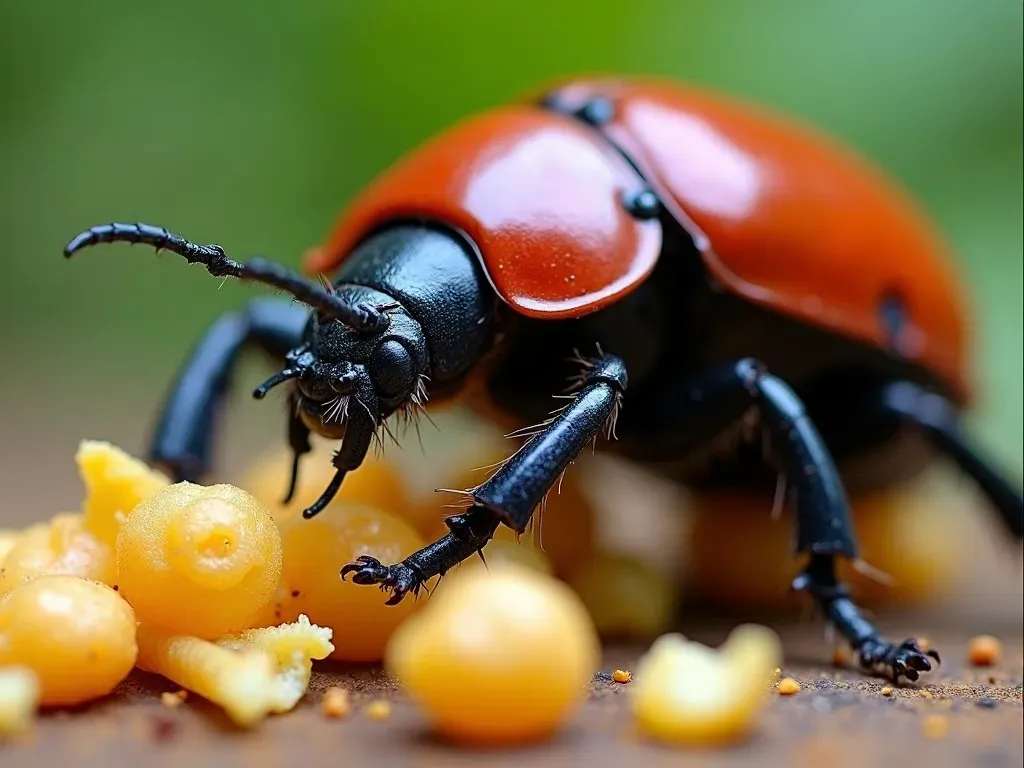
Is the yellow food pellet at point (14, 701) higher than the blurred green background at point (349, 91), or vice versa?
the blurred green background at point (349, 91)

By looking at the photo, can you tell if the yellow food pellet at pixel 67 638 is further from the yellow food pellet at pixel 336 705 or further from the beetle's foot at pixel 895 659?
A: the beetle's foot at pixel 895 659

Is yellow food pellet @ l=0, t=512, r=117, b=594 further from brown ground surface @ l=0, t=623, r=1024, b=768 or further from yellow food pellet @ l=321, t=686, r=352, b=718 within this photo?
yellow food pellet @ l=321, t=686, r=352, b=718

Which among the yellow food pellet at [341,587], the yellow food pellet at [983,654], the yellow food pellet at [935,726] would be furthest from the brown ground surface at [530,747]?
the yellow food pellet at [983,654]

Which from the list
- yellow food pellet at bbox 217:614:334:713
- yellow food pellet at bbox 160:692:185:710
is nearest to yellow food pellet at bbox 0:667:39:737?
yellow food pellet at bbox 160:692:185:710

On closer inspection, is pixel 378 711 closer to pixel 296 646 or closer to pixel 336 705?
pixel 336 705

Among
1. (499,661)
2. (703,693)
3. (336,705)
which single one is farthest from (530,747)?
(336,705)

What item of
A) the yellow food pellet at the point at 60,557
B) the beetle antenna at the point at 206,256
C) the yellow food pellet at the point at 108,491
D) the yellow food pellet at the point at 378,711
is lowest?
the yellow food pellet at the point at 378,711
